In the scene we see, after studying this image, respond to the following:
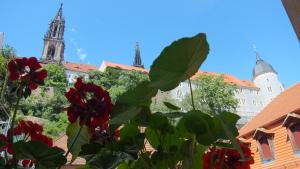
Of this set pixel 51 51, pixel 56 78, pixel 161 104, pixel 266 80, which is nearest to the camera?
pixel 161 104

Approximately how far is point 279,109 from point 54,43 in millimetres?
47264

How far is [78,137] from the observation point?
0.83 m

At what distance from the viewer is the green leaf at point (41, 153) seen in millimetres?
677

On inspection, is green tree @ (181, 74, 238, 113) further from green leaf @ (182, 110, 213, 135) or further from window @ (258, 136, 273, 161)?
green leaf @ (182, 110, 213, 135)

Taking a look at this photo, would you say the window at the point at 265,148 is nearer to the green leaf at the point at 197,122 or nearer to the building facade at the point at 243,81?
the green leaf at the point at 197,122

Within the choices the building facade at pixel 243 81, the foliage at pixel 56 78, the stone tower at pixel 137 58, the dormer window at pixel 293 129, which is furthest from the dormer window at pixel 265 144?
the stone tower at pixel 137 58

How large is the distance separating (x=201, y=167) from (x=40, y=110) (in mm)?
32225

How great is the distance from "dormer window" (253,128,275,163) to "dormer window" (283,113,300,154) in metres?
0.85

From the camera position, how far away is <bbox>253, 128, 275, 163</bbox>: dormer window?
9.85m

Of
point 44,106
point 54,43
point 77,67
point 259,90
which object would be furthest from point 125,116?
point 54,43

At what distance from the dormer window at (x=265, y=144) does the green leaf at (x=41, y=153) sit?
10.2 metres

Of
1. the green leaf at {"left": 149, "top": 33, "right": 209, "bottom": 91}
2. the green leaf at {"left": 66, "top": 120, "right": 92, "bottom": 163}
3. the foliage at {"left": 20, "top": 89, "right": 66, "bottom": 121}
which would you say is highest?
the foliage at {"left": 20, "top": 89, "right": 66, "bottom": 121}

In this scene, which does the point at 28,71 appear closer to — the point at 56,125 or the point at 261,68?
the point at 56,125

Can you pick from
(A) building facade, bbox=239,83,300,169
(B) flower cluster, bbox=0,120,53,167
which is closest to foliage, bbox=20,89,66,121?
(A) building facade, bbox=239,83,300,169
